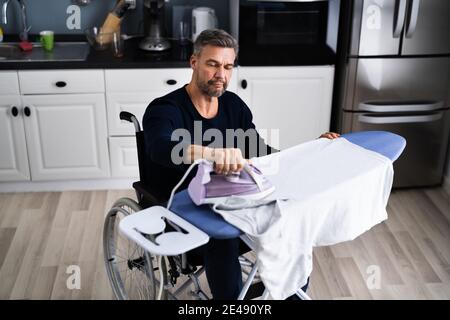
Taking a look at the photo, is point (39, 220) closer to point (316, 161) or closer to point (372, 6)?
point (316, 161)

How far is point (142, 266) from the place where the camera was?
253cm

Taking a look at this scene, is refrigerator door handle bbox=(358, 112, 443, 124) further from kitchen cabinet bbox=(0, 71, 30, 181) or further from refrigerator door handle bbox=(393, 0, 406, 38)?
kitchen cabinet bbox=(0, 71, 30, 181)

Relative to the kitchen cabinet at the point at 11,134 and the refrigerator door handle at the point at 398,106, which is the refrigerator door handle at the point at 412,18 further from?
the kitchen cabinet at the point at 11,134

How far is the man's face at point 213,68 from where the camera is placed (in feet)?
7.88

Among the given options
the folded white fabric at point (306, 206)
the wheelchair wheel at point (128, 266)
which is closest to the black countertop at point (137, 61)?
the wheelchair wheel at point (128, 266)

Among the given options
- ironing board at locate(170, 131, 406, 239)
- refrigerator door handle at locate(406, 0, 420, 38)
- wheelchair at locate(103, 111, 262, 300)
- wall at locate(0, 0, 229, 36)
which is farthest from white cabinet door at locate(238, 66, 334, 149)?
ironing board at locate(170, 131, 406, 239)

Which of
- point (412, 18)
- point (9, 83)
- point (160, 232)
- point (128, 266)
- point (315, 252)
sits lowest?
point (315, 252)

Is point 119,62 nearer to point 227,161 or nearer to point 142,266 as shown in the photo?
point 142,266

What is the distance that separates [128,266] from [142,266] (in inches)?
7.3

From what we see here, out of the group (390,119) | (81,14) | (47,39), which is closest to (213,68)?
(390,119)

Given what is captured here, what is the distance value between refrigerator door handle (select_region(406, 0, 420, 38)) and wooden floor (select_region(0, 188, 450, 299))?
96cm

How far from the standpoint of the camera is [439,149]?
380 centimetres

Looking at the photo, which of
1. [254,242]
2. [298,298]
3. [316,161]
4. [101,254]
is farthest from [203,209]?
[101,254]

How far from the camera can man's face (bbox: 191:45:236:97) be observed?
2.40 m
